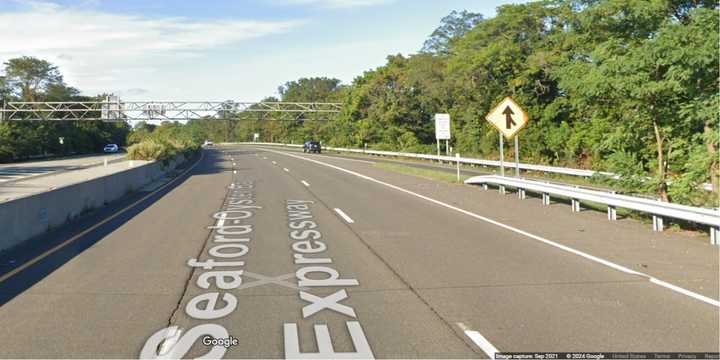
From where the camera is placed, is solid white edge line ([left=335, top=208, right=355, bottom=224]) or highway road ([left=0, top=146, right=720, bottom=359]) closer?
highway road ([left=0, top=146, right=720, bottom=359])

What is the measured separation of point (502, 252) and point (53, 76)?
324 feet

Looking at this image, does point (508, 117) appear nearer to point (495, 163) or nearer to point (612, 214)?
point (612, 214)

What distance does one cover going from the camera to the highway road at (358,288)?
19.3ft

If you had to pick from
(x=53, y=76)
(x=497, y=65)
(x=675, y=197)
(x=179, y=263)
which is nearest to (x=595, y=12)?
(x=675, y=197)

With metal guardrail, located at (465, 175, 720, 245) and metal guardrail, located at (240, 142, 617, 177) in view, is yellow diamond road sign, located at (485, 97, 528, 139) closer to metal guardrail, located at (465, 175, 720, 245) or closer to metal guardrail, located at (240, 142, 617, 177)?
metal guardrail, located at (465, 175, 720, 245)

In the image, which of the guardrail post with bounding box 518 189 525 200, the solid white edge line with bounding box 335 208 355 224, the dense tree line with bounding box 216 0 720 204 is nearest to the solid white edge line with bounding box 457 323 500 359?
the dense tree line with bounding box 216 0 720 204

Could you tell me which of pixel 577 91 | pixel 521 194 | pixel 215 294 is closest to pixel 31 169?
pixel 521 194

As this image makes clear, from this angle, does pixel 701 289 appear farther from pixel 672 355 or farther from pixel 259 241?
pixel 259 241

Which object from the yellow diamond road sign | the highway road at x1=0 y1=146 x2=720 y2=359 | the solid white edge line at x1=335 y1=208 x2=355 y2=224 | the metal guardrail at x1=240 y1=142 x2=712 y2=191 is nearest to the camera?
the highway road at x1=0 y1=146 x2=720 y2=359

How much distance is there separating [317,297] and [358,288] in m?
0.67

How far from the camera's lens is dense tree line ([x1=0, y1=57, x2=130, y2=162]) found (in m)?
71.6

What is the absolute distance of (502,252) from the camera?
34.5 ft

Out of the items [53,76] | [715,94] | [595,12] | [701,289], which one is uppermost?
[53,76]

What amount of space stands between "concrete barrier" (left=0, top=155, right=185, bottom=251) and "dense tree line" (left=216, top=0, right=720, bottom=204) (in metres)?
11.8
